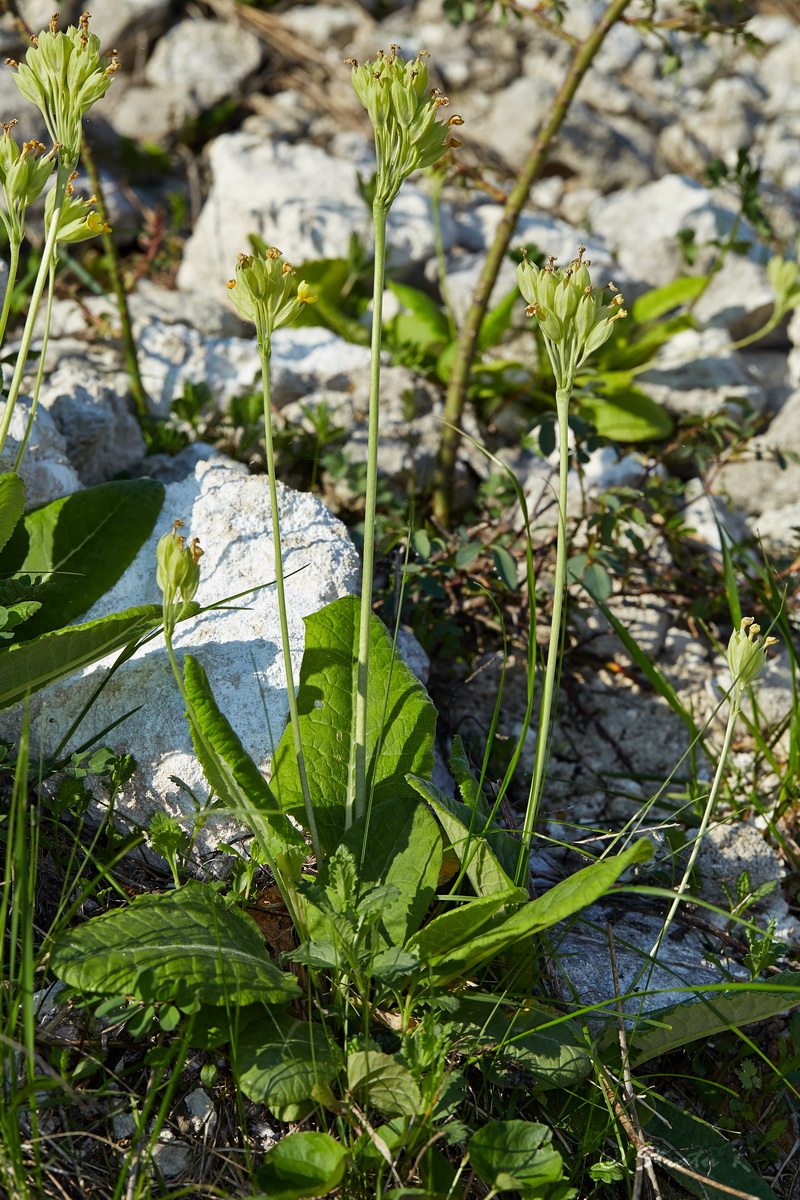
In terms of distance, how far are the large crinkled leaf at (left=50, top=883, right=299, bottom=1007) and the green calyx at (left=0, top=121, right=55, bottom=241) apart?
1363 mm

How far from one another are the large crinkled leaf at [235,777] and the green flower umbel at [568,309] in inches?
33.6

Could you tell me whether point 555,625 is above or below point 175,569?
below

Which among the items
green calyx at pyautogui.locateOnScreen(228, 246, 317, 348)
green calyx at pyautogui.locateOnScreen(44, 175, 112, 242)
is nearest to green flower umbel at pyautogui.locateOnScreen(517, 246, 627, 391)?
green calyx at pyautogui.locateOnScreen(228, 246, 317, 348)

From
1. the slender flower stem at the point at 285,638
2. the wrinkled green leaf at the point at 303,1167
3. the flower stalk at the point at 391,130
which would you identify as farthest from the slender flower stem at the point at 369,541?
the wrinkled green leaf at the point at 303,1167

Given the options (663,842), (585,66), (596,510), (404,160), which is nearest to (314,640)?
(404,160)

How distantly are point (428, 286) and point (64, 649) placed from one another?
3701 mm

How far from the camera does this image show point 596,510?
3.63 metres

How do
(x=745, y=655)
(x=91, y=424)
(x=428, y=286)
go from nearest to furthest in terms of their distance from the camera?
(x=745, y=655) < (x=91, y=424) < (x=428, y=286)

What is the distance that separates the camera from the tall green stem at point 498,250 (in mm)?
3363

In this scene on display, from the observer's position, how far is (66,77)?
1931 mm

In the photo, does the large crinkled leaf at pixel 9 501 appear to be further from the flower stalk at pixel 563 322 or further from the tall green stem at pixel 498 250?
the tall green stem at pixel 498 250

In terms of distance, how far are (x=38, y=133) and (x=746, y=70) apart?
493 cm

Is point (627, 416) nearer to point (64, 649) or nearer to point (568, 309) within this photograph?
point (568, 309)

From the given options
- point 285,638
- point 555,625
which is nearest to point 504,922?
point 555,625
